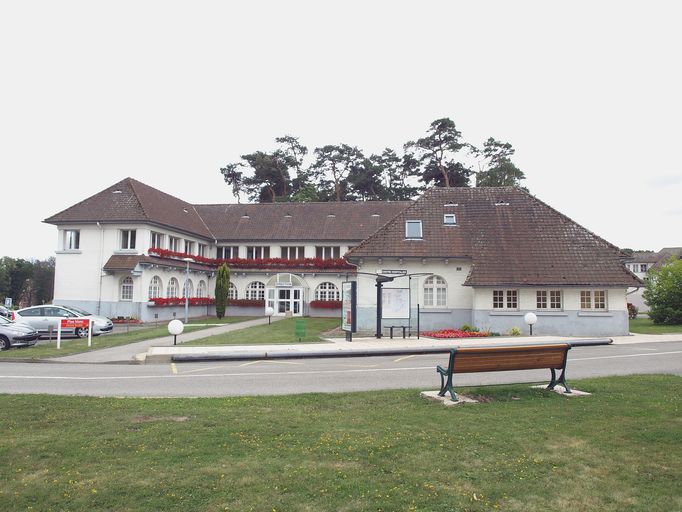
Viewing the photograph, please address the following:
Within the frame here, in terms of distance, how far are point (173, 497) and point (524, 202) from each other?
2934 cm

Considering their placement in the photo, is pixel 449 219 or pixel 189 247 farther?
pixel 189 247

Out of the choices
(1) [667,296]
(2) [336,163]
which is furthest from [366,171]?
(1) [667,296]

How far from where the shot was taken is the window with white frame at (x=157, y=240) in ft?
124

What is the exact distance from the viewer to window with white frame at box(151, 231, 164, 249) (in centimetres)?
3777

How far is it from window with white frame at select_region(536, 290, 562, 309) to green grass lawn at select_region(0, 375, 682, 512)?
18.6 meters

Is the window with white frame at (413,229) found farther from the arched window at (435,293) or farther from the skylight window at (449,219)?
the arched window at (435,293)

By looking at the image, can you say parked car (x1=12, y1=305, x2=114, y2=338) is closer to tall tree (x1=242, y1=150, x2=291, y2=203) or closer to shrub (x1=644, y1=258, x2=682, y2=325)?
shrub (x1=644, y1=258, x2=682, y2=325)

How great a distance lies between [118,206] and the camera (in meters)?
37.2

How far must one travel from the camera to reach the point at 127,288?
36.3 meters

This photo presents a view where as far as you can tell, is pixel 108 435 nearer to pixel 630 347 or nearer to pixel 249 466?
pixel 249 466

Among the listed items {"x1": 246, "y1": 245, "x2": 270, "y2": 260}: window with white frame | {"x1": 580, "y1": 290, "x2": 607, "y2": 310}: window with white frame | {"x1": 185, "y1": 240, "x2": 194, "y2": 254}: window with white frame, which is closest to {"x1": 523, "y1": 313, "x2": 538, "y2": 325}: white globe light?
{"x1": 580, "y1": 290, "x2": 607, "y2": 310}: window with white frame

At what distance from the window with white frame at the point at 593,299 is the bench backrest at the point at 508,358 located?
18639 millimetres

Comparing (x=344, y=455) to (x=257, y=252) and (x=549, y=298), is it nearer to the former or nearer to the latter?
(x=549, y=298)

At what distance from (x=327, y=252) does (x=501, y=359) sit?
119 feet
